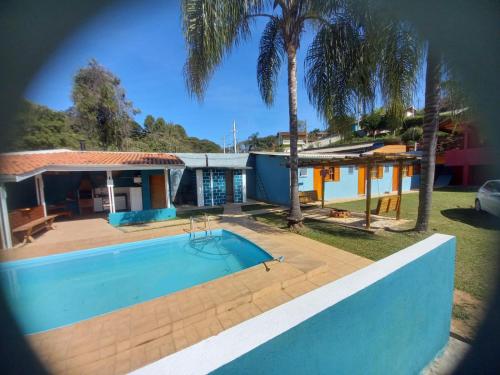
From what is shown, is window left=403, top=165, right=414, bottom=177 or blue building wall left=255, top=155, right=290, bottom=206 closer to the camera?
blue building wall left=255, top=155, right=290, bottom=206

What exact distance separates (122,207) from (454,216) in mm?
18325

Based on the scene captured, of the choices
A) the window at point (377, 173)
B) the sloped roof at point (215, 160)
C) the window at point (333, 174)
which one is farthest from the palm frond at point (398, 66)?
the window at point (377, 173)

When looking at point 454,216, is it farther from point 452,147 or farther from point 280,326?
point 452,147

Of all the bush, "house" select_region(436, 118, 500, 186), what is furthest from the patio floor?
the bush

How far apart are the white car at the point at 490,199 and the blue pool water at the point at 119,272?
384 inches

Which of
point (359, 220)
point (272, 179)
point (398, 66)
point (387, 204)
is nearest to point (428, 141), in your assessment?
point (398, 66)

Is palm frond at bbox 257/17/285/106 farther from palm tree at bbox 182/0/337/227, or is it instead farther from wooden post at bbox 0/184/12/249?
wooden post at bbox 0/184/12/249

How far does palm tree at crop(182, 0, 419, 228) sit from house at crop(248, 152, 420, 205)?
20.4ft

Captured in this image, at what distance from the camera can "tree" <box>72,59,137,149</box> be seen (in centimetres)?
2200

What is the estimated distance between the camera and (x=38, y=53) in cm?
211

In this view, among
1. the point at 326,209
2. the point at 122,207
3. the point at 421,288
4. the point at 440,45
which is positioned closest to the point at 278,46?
the point at 440,45

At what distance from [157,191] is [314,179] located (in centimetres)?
1099

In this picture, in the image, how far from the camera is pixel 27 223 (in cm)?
906

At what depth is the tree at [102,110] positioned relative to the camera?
72.2ft
